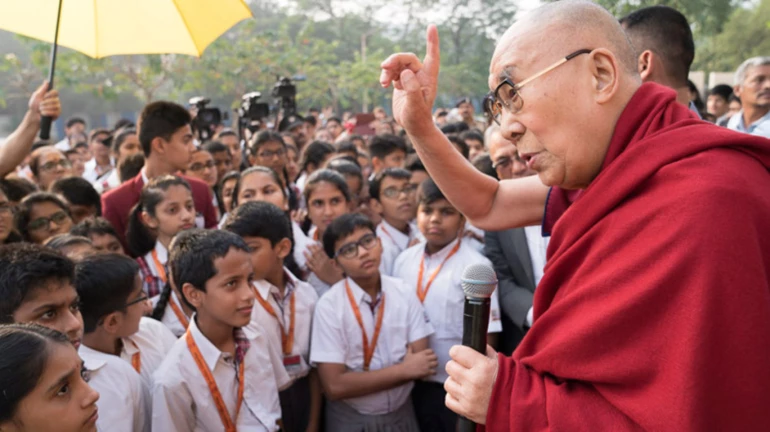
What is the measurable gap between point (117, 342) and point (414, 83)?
173 centimetres

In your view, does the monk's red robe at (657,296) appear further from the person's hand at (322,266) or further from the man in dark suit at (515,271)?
the person's hand at (322,266)

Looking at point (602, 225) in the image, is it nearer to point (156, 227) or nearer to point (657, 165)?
point (657, 165)

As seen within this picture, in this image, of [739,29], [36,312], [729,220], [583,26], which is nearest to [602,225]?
[729,220]

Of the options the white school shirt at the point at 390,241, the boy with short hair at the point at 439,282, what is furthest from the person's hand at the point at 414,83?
the white school shirt at the point at 390,241

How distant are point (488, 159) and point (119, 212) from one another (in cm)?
257

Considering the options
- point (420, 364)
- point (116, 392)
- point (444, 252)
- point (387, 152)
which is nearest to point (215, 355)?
point (116, 392)

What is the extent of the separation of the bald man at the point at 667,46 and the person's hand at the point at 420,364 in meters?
1.63

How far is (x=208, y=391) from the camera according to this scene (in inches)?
104

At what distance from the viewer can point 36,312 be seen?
228cm

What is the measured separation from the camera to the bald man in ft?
9.16

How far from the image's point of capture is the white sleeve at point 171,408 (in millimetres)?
2484

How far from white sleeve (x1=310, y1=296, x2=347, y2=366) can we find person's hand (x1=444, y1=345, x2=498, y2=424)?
174 cm

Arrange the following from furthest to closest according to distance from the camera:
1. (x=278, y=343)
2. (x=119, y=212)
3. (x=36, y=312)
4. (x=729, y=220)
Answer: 1. (x=119, y=212)
2. (x=278, y=343)
3. (x=36, y=312)
4. (x=729, y=220)

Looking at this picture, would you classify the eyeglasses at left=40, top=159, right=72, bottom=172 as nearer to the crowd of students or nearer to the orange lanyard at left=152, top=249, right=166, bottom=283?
the crowd of students
